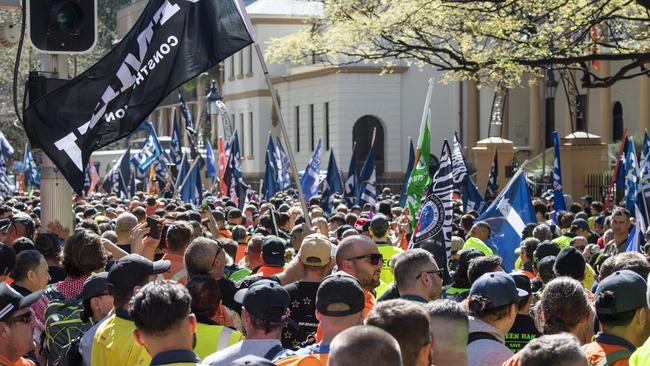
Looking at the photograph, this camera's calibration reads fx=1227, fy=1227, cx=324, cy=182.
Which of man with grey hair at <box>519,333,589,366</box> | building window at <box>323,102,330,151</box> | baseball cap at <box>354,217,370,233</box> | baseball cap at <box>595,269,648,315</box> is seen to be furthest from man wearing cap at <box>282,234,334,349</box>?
building window at <box>323,102,330,151</box>

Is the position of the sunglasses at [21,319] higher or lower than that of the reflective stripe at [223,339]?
higher

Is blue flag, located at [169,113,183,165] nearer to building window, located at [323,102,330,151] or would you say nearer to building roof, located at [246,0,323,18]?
building window, located at [323,102,330,151]

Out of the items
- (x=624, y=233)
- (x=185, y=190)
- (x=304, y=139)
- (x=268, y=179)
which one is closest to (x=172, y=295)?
(x=624, y=233)

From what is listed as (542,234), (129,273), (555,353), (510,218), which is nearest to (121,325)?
(129,273)

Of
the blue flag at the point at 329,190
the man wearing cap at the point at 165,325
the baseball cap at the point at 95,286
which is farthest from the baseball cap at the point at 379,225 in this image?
the blue flag at the point at 329,190

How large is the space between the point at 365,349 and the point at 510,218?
976 centimetres

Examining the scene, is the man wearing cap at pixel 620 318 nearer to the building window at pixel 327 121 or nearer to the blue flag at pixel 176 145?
the blue flag at pixel 176 145

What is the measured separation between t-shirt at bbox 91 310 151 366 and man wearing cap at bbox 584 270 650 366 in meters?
2.11

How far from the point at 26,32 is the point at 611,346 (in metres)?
5.67

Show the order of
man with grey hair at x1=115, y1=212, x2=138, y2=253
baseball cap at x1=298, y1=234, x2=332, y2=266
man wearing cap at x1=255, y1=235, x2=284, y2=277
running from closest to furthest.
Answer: baseball cap at x1=298, y1=234, x2=332, y2=266, man wearing cap at x1=255, y1=235, x2=284, y2=277, man with grey hair at x1=115, y1=212, x2=138, y2=253

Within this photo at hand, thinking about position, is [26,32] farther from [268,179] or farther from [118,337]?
[268,179]

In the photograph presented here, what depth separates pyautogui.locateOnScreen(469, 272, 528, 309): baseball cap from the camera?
238 inches

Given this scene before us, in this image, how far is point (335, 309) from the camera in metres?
5.49

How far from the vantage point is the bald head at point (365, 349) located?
12.5 ft
